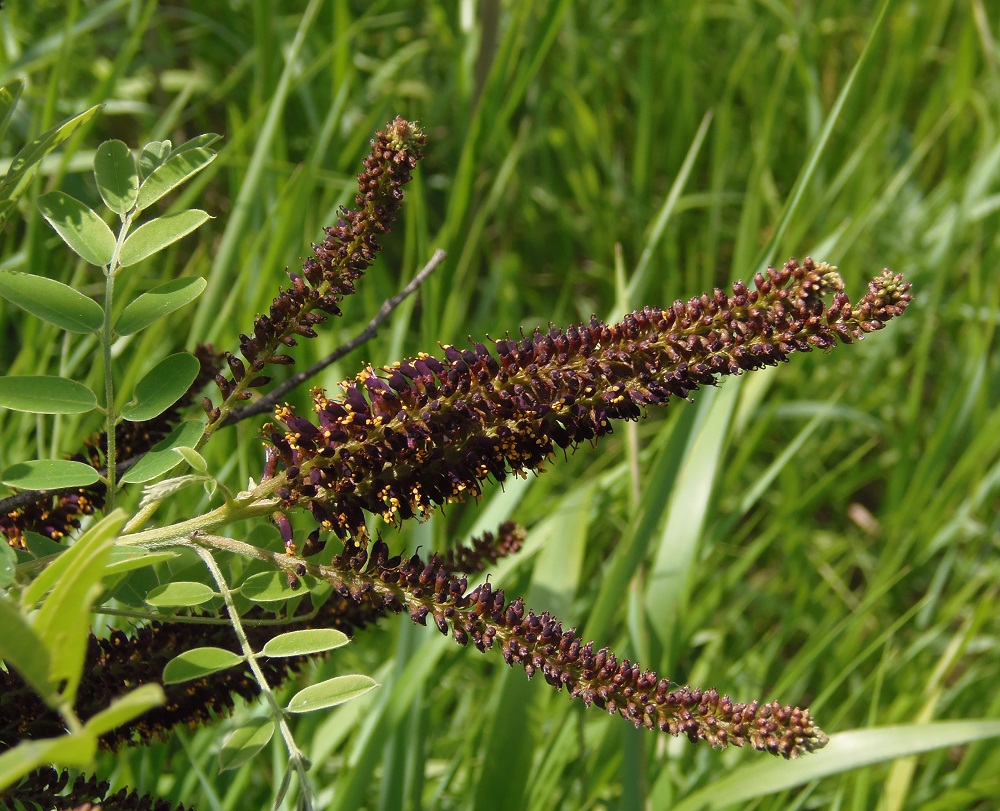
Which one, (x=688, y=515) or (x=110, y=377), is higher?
(x=110, y=377)

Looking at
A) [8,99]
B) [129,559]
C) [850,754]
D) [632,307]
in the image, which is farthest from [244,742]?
[632,307]

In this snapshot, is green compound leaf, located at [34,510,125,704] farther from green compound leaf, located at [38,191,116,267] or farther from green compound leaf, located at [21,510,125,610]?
green compound leaf, located at [38,191,116,267]

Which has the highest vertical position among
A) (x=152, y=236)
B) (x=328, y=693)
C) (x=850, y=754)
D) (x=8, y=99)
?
(x=8, y=99)

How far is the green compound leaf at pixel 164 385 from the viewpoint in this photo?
870 mm

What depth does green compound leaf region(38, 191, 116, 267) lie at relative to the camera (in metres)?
0.86

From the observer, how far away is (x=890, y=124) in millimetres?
2857

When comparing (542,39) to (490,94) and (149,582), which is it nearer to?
(490,94)

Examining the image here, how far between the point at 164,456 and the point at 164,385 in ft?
0.24

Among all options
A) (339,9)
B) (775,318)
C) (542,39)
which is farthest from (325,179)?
(775,318)

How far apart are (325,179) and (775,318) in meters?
1.57

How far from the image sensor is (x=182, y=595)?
2.48 feet

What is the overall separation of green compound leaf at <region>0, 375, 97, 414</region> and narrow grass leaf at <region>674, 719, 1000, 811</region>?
37.8 inches

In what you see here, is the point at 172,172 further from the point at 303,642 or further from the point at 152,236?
the point at 303,642

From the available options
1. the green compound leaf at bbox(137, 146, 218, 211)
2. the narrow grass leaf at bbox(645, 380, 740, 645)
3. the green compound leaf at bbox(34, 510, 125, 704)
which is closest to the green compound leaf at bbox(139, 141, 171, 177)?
Result: the green compound leaf at bbox(137, 146, 218, 211)
